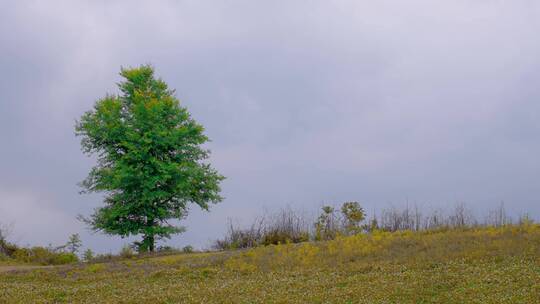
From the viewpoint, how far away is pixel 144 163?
36500 millimetres

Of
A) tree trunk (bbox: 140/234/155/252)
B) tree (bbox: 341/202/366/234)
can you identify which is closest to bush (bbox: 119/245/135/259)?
tree trunk (bbox: 140/234/155/252)

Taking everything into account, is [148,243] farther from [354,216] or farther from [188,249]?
[354,216]

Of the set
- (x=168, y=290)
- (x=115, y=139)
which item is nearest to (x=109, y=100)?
(x=115, y=139)

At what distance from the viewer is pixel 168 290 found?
768 inches

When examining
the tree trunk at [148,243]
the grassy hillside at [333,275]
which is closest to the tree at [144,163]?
the tree trunk at [148,243]

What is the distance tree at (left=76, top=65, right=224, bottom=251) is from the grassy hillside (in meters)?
7.53

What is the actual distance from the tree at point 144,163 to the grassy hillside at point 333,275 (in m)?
7.53

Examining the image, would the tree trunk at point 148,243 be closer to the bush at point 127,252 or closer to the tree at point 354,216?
the bush at point 127,252

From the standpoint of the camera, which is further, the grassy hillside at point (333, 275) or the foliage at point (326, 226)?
the foliage at point (326, 226)

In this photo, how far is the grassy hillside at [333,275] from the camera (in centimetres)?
1672

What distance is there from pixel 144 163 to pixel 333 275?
19.0 metres

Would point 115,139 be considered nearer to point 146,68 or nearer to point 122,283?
point 146,68

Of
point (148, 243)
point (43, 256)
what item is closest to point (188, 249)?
point (148, 243)

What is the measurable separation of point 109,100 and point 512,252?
85.4ft
